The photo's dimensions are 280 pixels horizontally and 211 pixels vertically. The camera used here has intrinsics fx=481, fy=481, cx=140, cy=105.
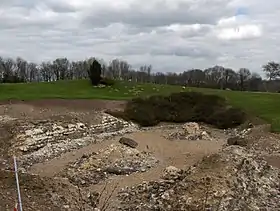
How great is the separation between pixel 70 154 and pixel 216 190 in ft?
39.4

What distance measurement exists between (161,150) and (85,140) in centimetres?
521

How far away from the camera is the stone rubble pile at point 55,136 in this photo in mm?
26281

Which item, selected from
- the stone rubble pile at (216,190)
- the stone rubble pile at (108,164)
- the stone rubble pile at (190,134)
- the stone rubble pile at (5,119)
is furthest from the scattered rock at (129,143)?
the stone rubble pile at (5,119)

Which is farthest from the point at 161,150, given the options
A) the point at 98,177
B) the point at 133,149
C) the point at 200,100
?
the point at 200,100

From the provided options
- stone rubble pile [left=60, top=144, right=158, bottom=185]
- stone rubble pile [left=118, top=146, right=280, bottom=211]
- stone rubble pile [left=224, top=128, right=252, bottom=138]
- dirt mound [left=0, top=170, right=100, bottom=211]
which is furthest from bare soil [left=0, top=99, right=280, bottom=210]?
stone rubble pile [left=118, top=146, right=280, bottom=211]

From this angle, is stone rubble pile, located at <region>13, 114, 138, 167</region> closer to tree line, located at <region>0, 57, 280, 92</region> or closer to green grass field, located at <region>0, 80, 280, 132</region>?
green grass field, located at <region>0, 80, 280, 132</region>

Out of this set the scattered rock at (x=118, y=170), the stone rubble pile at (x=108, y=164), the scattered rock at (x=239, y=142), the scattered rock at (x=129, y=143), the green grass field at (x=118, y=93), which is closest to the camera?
the stone rubble pile at (x=108, y=164)

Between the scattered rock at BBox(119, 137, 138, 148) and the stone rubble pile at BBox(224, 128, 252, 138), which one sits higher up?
the scattered rock at BBox(119, 137, 138, 148)

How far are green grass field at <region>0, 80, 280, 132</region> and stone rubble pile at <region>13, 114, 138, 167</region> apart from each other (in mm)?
→ 8425

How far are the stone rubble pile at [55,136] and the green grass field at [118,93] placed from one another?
843 cm

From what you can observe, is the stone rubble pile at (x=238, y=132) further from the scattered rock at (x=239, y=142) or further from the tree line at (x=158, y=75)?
the tree line at (x=158, y=75)

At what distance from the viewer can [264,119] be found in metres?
34.5

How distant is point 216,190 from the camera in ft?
52.2

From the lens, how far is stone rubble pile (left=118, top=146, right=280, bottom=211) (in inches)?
610
